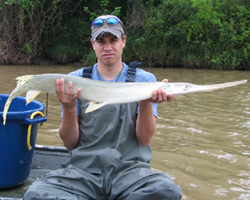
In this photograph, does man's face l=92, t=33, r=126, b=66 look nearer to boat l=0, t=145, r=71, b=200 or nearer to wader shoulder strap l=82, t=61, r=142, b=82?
A: wader shoulder strap l=82, t=61, r=142, b=82

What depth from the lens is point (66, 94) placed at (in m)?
2.46

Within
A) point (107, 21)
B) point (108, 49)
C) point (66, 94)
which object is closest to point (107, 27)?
point (107, 21)

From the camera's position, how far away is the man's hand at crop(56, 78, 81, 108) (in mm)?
2411

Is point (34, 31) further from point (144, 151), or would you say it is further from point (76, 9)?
point (144, 151)

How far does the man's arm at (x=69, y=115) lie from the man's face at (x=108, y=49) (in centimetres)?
43

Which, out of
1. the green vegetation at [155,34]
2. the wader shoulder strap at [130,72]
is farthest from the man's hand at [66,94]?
the green vegetation at [155,34]

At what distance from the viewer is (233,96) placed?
28.8ft

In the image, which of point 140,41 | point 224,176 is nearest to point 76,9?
Result: point 140,41

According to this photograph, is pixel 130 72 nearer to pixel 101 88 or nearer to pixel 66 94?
pixel 101 88

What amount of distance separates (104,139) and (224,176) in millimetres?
1945

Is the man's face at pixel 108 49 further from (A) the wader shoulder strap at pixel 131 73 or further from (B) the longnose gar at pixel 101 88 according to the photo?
(B) the longnose gar at pixel 101 88

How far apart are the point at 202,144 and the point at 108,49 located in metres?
2.79

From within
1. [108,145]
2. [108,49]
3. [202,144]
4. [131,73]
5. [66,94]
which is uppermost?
[108,49]

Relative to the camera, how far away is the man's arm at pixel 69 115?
2428 mm
